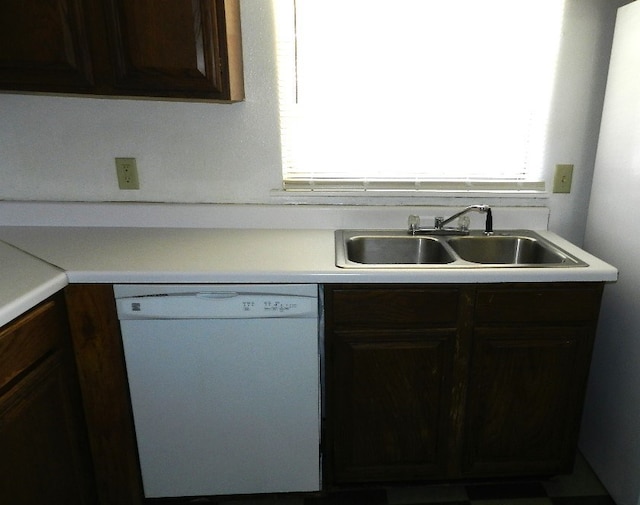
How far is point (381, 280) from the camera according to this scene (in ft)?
4.40

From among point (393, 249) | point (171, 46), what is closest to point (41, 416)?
point (171, 46)

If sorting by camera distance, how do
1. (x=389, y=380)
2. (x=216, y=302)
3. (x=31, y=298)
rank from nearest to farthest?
(x=31, y=298) → (x=216, y=302) → (x=389, y=380)

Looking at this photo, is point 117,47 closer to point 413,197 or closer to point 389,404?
point 413,197

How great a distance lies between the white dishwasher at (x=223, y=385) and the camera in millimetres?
1354

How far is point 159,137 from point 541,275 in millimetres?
1493

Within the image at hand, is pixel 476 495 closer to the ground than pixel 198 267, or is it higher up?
closer to the ground

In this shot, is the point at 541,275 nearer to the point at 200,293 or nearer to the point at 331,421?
the point at 331,421

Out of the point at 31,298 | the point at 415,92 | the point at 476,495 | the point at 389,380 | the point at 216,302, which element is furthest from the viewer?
the point at 415,92

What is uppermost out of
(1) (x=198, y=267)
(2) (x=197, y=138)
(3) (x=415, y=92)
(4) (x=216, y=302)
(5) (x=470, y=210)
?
(3) (x=415, y=92)

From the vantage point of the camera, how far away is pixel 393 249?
180 cm

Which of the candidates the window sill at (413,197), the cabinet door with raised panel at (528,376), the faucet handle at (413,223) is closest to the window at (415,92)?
the window sill at (413,197)

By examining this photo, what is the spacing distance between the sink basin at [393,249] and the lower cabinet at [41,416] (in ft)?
3.34

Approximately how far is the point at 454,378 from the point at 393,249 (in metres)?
0.56

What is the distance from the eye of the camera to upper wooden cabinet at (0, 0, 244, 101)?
1.35 meters
